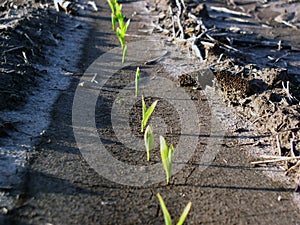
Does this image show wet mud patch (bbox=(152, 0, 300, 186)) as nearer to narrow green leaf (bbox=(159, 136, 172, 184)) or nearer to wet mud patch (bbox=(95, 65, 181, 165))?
wet mud patch (bbox=(95, 65, 181, 165))

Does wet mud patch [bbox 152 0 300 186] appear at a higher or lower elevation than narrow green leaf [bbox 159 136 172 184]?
lower

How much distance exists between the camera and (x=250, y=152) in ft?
9.12

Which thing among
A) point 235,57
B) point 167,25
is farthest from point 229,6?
point 235,57

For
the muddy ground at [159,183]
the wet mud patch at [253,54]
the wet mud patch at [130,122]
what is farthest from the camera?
the wet mud patch at [253,54]

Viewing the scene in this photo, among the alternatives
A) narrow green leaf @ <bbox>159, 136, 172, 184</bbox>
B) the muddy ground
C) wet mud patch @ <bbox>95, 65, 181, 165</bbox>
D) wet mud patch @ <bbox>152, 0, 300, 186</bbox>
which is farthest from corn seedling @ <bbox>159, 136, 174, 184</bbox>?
wet mud patch @ <bbox>152, 0, 300, 186</bbox>

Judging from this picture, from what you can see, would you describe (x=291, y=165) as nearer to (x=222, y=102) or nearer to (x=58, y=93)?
(x=222, y=102)

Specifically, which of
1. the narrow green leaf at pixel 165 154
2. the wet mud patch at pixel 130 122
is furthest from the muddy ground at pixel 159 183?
the narrow green leaf at pixel 165 154

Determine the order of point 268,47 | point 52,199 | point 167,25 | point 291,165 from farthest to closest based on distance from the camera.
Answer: point 167,25 → point 268,47 → point 291,165 → point 52,199

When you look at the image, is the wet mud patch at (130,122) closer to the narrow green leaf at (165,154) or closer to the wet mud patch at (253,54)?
the narrow green leaf at (165,154)

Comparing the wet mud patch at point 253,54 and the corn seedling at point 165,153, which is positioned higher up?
the corn seedling at point 165,153

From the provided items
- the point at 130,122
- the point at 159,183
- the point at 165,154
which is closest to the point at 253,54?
the point at 130,122

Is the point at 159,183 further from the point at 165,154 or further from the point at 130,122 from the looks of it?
the point at 130,122

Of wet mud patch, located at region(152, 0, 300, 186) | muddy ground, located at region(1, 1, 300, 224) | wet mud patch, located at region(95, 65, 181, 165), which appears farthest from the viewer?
wet mud patch, located at region(152, 0, 300, 186)

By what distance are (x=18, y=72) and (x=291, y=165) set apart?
2.76m
